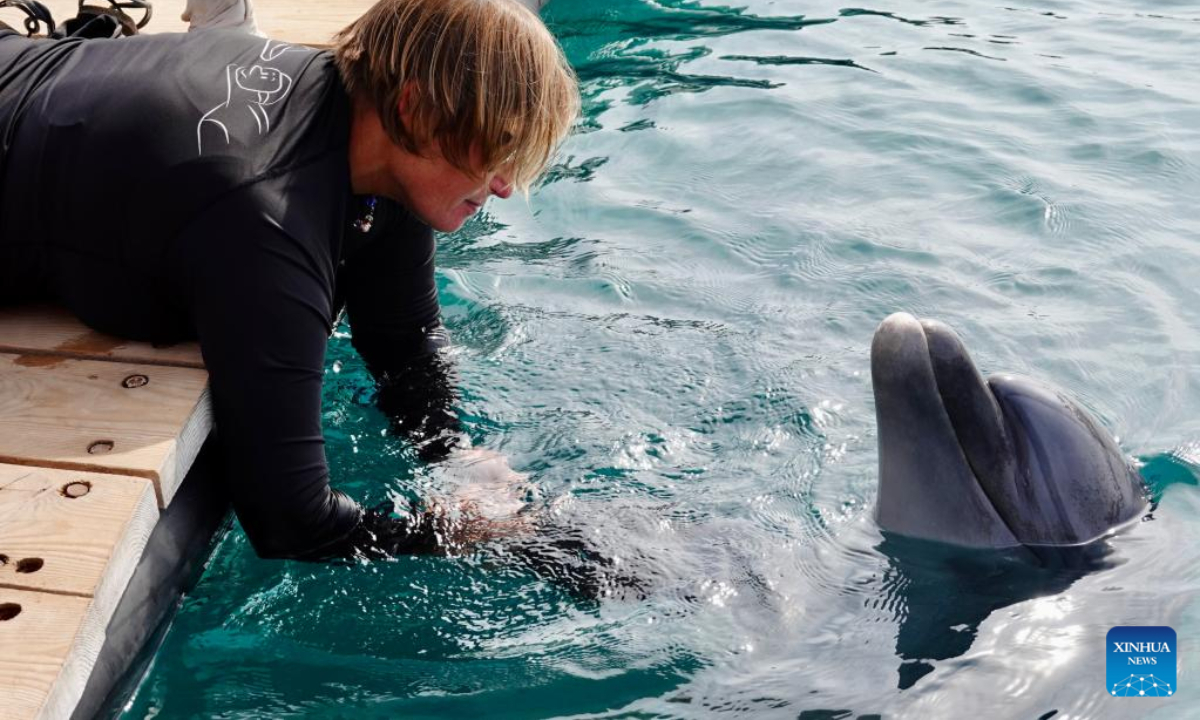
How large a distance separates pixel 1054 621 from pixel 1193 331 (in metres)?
2.24

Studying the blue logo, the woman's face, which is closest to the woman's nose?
the woman's face

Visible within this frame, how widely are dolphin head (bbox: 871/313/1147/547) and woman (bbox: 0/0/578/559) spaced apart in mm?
1122

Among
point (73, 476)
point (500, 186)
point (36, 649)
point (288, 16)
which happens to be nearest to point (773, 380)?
point (500, 186)

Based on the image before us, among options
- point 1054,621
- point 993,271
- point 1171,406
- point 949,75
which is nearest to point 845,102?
point 949,75

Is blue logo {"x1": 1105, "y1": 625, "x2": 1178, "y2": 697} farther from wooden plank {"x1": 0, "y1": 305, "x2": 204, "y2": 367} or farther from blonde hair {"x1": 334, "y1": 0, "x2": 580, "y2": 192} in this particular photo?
wooden plank {"x1": 0, "y1": 305, "x2": 204, "y2": 367}

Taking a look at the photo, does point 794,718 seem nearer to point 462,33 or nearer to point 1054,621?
point 1054,621

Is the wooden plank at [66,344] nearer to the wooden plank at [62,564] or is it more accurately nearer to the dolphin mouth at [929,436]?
the wooden plank at [62,564]

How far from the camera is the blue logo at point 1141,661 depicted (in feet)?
10.4

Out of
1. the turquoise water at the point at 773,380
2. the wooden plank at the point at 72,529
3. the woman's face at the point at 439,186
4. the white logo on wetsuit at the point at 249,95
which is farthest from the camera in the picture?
the turquoise water at the point at 773,380

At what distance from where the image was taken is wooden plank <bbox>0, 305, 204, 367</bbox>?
10.2 feet

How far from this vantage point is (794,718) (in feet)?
10.2

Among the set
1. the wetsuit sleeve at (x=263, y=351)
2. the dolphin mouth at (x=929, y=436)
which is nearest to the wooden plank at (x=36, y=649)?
the wetsuit sleeve at (x=263, y=351)

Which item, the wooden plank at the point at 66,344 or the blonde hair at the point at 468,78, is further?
the wooden plank at the point at 66,344

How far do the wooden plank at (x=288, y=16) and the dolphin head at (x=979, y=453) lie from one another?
324 cm
